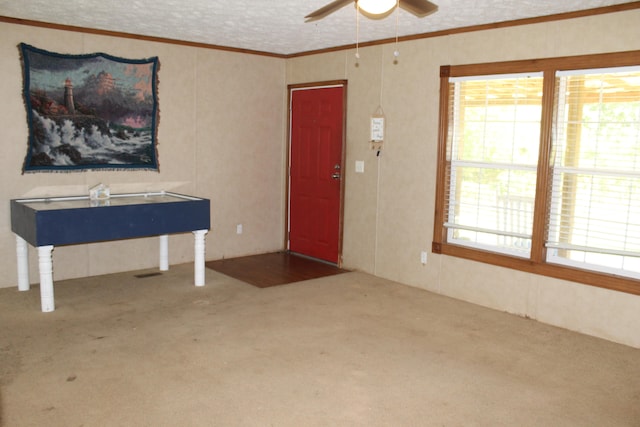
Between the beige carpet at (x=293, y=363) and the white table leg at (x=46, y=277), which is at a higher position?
the white table leg at (x=46, y=277)

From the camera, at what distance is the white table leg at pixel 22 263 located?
4.75m

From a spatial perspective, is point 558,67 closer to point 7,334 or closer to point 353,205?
point 353,205

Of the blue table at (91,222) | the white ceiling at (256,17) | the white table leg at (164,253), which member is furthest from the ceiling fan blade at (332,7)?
the white table leg at (164,253)

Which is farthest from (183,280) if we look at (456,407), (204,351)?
(456,407)

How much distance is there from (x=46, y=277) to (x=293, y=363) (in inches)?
86.2

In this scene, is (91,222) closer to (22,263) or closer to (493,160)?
(22,263)

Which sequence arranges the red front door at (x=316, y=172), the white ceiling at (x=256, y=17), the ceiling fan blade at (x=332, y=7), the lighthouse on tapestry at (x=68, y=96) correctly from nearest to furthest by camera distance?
the ceiling fan blade at (x=332, y=7) → the white ceiling at (x=256, y=17) → the lighthouse on tapestry at (x=68, y=96) → the red front door at (x=316, y=172)

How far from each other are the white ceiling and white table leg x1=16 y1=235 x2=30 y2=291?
1946 millimetres

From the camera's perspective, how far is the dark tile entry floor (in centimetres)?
550

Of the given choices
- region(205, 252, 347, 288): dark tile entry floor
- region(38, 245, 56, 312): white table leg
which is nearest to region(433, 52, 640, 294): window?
region(205, 252, 347, 288): dark tile entry floor

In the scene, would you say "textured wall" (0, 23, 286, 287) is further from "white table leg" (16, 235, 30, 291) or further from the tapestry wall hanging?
"white table leg" (16, 235, 30, 291)

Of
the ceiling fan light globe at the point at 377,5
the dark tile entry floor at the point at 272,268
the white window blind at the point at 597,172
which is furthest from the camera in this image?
the dark tile entry floor at the point at 272,268

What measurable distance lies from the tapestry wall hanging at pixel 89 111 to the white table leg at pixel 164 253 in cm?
76

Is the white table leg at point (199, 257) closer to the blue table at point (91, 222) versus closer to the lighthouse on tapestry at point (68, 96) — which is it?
the blue table at point (91, 222)
